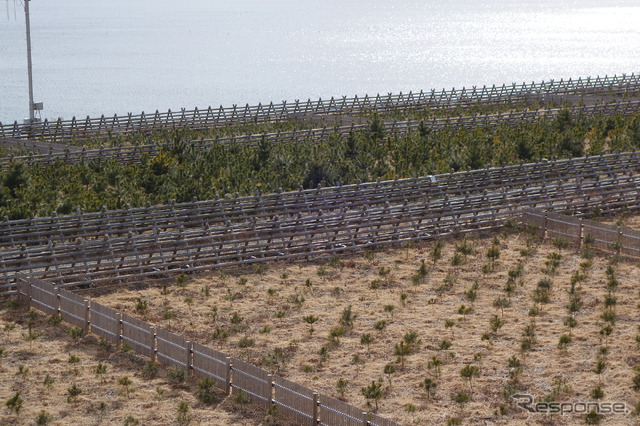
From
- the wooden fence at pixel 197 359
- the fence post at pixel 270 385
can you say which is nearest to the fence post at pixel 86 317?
the wooden fence at pixel 197 359

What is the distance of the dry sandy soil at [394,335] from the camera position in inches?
597

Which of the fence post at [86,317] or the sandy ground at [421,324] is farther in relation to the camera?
the fence post at [86,317]

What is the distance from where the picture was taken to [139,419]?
47.6 ft

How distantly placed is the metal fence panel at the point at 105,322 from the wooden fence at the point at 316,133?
16588 millimetres

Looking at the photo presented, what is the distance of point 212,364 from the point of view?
15742 mm

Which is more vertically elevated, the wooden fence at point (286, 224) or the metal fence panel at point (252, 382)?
the wooden fence at point (286, 224)

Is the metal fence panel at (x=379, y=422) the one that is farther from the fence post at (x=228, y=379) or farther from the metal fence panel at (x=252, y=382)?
the fence post at (x=228, y=379)

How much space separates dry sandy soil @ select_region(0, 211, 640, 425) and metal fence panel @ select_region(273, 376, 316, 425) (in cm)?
87

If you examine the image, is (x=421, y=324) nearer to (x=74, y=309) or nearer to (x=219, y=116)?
(x=74, y=309)

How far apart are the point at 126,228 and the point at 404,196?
7.95m

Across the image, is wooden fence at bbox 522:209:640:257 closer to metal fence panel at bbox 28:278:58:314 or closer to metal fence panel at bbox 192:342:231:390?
metal fence panel at bbox 192:342:231:390

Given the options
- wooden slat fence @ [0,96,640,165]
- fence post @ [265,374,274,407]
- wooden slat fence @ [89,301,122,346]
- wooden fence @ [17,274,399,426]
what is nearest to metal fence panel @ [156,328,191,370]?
wooden fence @ [17,274,399,426]

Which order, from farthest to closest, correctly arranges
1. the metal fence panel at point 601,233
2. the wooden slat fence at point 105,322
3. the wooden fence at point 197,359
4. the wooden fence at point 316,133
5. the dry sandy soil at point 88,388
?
the wooden fence at point 316,133, the metal fence panel at point 601,233, the wooden slat fence at point 105,322, the dry sandy soil at point 88,388, the wooden fence at point 197,359

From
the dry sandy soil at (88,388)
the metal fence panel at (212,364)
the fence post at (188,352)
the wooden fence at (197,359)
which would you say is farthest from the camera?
the fence post at (188,352)
